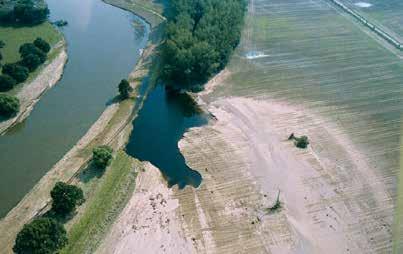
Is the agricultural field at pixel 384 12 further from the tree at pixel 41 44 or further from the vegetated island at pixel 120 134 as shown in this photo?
the tree at pixel 41 44

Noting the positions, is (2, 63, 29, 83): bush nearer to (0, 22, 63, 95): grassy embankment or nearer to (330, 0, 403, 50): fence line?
(0, 22, 63, 95): grassy embankment

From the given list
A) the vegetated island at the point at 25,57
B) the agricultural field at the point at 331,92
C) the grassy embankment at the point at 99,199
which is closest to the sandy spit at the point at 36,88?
the vegetated island at the point at 25,57

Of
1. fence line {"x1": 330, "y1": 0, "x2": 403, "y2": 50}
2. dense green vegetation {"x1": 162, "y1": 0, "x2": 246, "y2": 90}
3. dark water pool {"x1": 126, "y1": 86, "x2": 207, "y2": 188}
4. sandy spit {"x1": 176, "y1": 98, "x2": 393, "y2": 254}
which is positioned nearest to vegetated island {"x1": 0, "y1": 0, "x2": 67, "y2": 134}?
dark water pool {"x1": 126, "y1": 86, "x2": 207, "y2": 188}

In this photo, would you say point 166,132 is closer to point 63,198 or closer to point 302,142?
point 302,142

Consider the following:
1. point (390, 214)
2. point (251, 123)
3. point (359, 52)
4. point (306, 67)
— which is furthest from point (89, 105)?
point (359, 52)

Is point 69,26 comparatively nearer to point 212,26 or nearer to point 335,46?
point 212,26
